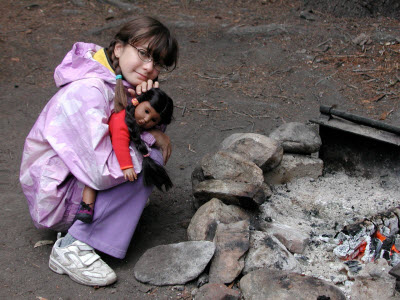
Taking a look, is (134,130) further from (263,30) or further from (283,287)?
(263,30)

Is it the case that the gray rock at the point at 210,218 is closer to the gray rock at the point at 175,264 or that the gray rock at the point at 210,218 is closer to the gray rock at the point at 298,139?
the gray rock at the point at 175,264

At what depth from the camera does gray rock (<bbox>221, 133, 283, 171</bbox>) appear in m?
3.46

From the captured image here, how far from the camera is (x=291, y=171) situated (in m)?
3.69

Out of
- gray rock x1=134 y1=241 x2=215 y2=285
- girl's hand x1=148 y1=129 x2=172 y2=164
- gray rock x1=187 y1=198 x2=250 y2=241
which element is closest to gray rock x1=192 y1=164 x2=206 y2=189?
gray rock x1=187 y1=198 x2=250 y2=241

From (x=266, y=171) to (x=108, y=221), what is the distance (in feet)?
4.09

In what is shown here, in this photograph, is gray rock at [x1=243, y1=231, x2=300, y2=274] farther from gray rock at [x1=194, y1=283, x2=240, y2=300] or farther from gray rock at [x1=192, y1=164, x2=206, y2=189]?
gray rock at [x1=192, y1=164, x2=206, y2=189]

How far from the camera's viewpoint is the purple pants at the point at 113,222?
2877 millimetres

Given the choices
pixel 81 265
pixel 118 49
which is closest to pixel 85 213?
pixel 81 265

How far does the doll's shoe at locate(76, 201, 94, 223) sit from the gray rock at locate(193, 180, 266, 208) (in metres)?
0.73

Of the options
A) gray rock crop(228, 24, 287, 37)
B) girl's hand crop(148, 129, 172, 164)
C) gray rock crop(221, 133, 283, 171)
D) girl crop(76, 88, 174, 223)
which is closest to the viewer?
girl crop(76, 88, 174, 223)

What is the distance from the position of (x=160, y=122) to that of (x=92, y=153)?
0.45 metres

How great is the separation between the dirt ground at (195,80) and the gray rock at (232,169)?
1.33ft

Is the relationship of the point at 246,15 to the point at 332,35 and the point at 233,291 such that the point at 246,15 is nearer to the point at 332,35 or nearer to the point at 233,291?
the point at 332,35

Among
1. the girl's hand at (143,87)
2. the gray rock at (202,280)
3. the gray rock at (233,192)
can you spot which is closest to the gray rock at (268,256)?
the gray rock at (202,280)
